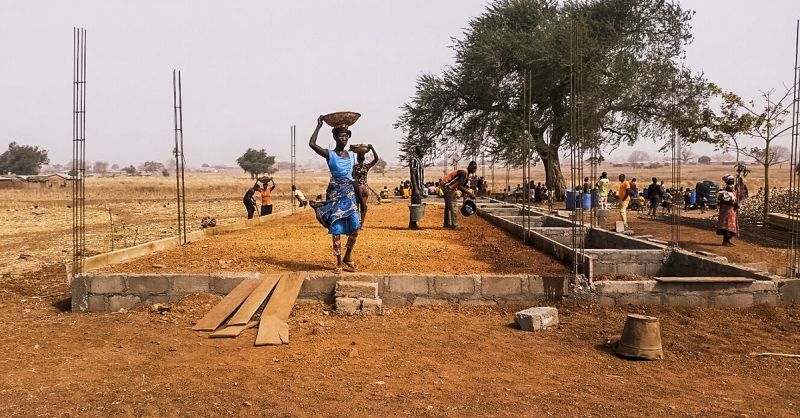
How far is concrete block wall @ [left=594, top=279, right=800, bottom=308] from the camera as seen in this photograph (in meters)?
6.89

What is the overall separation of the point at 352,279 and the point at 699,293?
386cm

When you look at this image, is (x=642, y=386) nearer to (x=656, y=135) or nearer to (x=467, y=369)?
(x=467, y=369)

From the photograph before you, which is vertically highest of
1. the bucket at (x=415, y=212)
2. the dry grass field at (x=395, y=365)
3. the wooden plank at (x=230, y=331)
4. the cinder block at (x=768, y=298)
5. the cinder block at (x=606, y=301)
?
the bucket at (x=415, y=212)

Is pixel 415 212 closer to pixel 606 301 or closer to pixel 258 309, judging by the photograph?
pixel 606 301

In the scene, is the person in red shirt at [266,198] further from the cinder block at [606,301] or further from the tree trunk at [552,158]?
the tree trunk at [552,158]

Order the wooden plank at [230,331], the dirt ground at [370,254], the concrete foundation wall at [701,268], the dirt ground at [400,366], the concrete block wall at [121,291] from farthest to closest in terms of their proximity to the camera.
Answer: the dirt ground at [370,254]
the concrete foundation wall at [701,268]
the concrete block wall at [121,291]
the wooden plank at [230,331]
the dirt ground at [400,366]

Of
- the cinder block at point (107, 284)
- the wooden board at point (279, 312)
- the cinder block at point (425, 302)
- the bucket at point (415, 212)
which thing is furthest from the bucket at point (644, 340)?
the bucket at point (415, 212)

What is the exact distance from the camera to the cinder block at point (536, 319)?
20.2ft

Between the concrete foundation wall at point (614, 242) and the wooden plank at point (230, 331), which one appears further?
the concrete foundation wall at point (614, 242)

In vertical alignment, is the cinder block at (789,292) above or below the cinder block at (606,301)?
above

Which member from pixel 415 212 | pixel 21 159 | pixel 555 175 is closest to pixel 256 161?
pixel 21 159

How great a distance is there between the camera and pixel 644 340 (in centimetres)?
529

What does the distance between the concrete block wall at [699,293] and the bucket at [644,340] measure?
1.70 m

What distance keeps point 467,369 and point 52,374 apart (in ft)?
10.7
